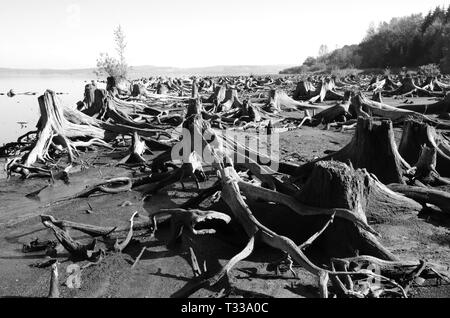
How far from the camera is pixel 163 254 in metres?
4.21

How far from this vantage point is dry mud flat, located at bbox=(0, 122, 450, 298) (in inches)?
139

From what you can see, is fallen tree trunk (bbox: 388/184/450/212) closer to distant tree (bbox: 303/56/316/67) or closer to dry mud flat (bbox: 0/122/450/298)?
dry mud flat (bbox: 0/122/450/298)

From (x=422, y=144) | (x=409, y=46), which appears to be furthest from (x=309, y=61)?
(x=422, y=144)

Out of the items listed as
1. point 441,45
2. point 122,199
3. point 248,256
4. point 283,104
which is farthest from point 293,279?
point 441,45

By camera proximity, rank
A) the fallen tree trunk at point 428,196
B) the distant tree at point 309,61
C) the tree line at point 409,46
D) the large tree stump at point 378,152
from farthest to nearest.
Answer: the distant tree at point 309,61 → the tree line at point 409,46 → the large tree stump at point 378,152 → the fallen tree trunk at point 428,196

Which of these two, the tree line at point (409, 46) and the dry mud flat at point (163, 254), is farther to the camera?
the tree line at point (409, 46)

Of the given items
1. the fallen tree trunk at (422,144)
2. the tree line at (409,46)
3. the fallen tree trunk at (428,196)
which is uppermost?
the tree line at (409,46)

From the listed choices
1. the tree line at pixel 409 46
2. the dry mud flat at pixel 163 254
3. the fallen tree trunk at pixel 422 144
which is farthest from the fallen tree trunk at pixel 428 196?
the tree line at pixel 409 46

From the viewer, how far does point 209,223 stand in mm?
4512

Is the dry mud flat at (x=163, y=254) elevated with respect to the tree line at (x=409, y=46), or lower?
lower

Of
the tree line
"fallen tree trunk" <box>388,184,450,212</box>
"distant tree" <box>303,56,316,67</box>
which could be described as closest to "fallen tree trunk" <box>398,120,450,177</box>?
"fallen tree trunk" <box>388,184,450,212</box>

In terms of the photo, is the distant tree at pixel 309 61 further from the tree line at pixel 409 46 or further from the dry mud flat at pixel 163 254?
the dry mud flat at pixel 163 254

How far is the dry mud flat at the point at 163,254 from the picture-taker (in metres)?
3.54

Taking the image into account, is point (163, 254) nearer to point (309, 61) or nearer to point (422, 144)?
point (422, 144)
